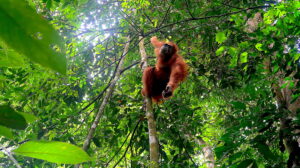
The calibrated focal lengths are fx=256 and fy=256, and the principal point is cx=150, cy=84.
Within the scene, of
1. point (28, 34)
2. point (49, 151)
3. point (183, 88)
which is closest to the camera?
point (28, 34)

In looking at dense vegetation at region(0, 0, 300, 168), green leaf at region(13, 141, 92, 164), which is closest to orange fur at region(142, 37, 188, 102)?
dense vegetation at region(0, 0, 300, 168)

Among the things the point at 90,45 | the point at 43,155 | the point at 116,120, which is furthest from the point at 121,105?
the point at 43,155

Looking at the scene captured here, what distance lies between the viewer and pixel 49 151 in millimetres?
489

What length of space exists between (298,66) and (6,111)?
10.9 feet

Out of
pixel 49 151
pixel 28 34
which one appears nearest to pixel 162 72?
A: pixel 49 151

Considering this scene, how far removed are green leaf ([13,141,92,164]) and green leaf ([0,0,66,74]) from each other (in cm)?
19

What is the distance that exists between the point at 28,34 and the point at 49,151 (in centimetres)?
24

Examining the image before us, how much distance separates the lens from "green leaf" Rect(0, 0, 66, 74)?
14.1 inches

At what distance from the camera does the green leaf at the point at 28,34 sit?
358 mm

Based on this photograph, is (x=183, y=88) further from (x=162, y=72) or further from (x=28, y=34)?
(x=28, y=34)

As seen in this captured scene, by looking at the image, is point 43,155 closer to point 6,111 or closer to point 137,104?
point 6,111

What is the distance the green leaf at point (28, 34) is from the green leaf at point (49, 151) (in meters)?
0.19

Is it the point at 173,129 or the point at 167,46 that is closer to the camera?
the point at 173,129

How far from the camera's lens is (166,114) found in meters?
4.32
